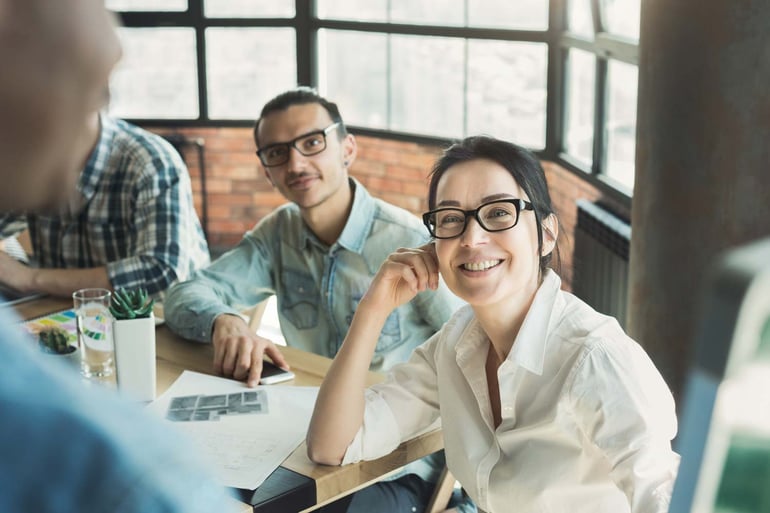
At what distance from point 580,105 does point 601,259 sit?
0.88m

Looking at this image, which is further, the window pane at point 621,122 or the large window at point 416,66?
the large window at point 416,66

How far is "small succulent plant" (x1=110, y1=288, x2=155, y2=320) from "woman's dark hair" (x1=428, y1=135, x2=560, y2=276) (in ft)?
2.09

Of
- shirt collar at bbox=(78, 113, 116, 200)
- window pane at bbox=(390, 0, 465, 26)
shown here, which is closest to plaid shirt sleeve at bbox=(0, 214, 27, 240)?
shirt collar at bbox=(78, 113, 116, 200)

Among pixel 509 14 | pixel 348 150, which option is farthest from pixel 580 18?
pixel 348 150

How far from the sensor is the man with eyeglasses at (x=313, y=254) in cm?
243

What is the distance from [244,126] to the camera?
19.4ft

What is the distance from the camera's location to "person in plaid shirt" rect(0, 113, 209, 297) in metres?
2.78

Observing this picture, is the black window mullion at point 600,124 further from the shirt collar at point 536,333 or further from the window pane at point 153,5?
the window pane at point 153,5

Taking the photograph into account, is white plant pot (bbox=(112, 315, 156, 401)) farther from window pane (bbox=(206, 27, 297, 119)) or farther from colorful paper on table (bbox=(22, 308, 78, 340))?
window pane (bbox=(206, 27, 297, 119))

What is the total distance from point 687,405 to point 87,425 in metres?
0.23

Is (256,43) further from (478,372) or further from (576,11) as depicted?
(478,372)

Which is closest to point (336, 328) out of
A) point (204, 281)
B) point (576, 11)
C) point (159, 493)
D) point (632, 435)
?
point (204, 281)

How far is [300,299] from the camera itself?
2.61m

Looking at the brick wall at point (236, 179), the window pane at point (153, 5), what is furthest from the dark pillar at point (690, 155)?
the window pane at point (153, 5)
